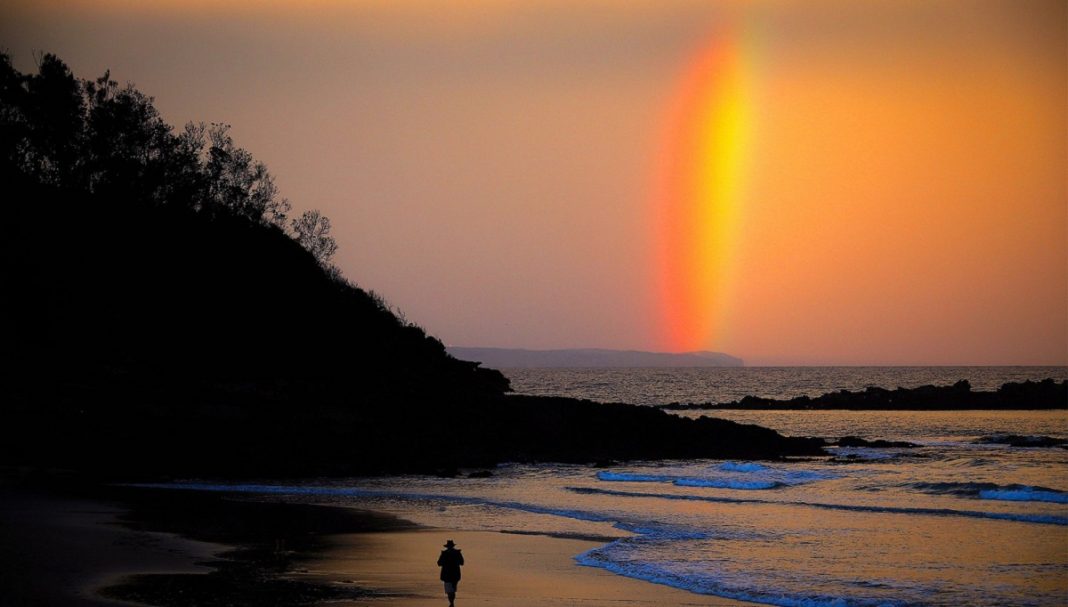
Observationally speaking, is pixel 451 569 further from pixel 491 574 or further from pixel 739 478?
pixel 739 478

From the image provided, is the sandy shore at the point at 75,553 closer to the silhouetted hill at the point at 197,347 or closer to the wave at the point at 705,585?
the wave at the point at 705,585

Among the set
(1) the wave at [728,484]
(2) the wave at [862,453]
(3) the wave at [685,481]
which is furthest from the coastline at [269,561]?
(2) the wave at [862,453]

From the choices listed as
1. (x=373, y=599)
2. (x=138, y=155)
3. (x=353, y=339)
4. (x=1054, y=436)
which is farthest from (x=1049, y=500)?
(x=138, y=155)

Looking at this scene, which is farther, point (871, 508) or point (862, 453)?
point (862, 453)

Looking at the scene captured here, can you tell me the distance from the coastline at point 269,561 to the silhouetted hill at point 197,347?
476 inches

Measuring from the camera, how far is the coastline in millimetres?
19281

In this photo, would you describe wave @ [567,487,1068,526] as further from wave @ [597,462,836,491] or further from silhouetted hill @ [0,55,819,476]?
silhouetted hill @ [0,55,819,476]

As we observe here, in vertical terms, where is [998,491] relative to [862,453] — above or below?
below

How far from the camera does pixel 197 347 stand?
49906 millimetres

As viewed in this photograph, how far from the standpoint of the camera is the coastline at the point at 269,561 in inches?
759

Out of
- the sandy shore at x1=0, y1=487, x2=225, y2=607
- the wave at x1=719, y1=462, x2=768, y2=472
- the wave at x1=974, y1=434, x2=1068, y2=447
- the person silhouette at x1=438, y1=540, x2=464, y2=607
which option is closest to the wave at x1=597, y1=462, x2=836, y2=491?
the wave at x1=719, y1=462, x2=768, y2=472

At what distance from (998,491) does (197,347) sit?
3387 cm

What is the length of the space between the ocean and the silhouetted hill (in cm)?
466

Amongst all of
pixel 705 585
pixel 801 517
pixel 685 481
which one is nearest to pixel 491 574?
pixel 705 585
